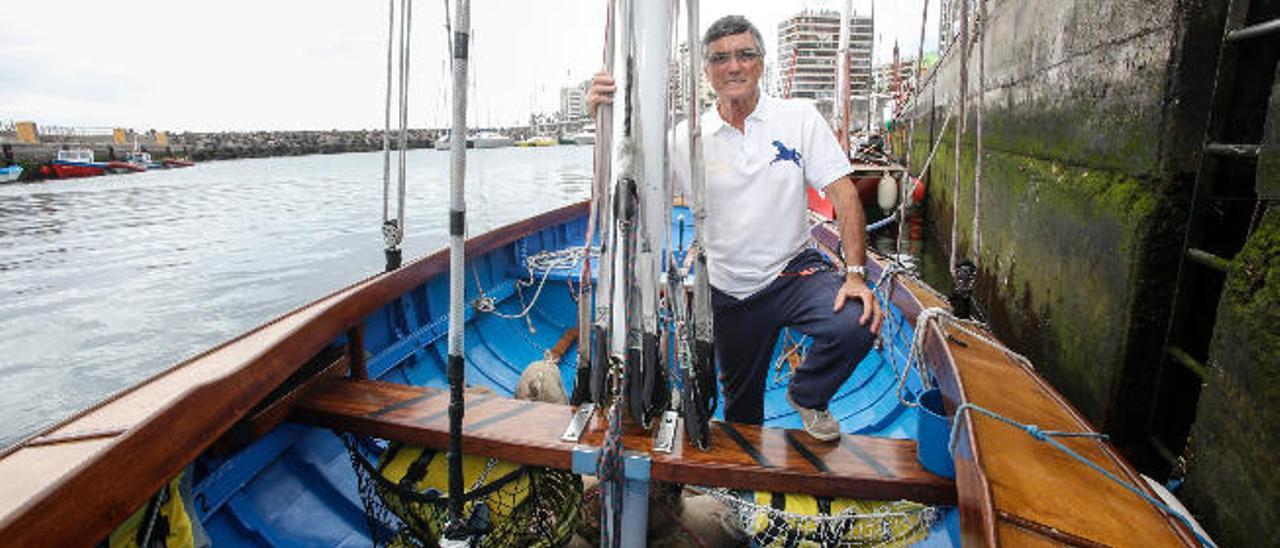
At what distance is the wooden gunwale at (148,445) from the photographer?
59.1 inches

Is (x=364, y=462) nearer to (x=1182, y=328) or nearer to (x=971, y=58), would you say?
(x=1182, y=328)

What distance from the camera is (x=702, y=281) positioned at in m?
2.47

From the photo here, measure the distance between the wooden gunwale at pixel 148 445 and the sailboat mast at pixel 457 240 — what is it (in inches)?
32.3

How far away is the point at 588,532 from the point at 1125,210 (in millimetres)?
3090

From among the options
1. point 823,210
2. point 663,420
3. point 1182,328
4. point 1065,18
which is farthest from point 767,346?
point 823,210

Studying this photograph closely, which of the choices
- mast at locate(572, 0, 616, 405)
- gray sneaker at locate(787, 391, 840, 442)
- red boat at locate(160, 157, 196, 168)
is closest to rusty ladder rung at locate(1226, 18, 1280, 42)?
gray sneaker at locate(787, 391, 840, 442)

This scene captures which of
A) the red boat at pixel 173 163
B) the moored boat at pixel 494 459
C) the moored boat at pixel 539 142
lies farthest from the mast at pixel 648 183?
the moored boat at pixel 539 142

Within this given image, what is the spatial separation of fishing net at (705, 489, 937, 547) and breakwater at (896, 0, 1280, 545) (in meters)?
0.98

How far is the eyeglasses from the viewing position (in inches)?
106

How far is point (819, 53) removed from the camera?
137 feet

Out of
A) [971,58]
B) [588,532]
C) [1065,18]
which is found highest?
[971,58]

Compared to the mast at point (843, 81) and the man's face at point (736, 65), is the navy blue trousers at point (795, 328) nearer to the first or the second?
the man's face at point (736, 65)

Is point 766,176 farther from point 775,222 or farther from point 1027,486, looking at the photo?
point 1027,486

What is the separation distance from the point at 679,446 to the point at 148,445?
1690mm
